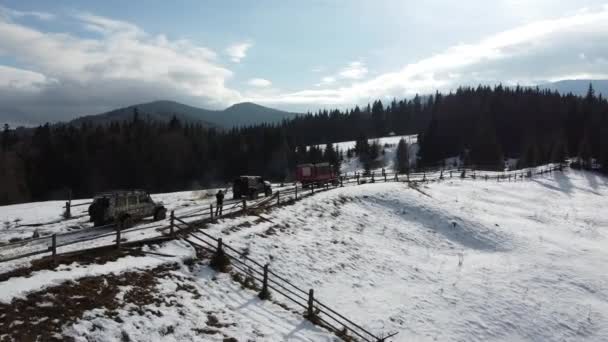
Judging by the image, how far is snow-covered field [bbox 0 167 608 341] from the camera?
13.9 m

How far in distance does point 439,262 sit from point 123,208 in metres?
20.0

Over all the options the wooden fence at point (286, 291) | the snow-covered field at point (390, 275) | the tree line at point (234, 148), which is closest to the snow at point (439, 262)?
the snow-covered field at point (390, 275)

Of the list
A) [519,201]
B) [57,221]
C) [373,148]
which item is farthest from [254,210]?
[373,148]

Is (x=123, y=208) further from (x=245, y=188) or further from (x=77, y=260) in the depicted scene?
(x=245, y=188)

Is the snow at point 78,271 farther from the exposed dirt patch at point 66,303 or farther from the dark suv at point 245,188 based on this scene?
the dark suv at point 245,188

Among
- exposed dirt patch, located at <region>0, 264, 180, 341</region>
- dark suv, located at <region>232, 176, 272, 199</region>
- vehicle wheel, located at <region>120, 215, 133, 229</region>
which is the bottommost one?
exposed dirt patch, located at <region>0, 264, 180, 341</region>

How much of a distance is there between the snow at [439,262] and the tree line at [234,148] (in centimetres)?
5508

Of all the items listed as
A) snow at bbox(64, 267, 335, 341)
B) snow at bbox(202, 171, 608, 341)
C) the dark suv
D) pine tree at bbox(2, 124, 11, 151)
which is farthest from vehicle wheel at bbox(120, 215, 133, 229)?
pine tree at bbox(2, 124, 11, 151)

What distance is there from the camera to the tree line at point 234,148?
261ft

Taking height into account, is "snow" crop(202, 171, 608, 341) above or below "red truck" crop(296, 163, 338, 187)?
below

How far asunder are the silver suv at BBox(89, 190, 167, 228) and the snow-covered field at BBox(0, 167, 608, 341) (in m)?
4.92

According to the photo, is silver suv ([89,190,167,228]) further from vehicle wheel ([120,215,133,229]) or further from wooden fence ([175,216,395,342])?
wooden fence ([175,216,395,342])

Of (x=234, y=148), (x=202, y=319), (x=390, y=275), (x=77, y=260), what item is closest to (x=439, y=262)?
(x=390, y=275)

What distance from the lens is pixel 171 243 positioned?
18984mm
